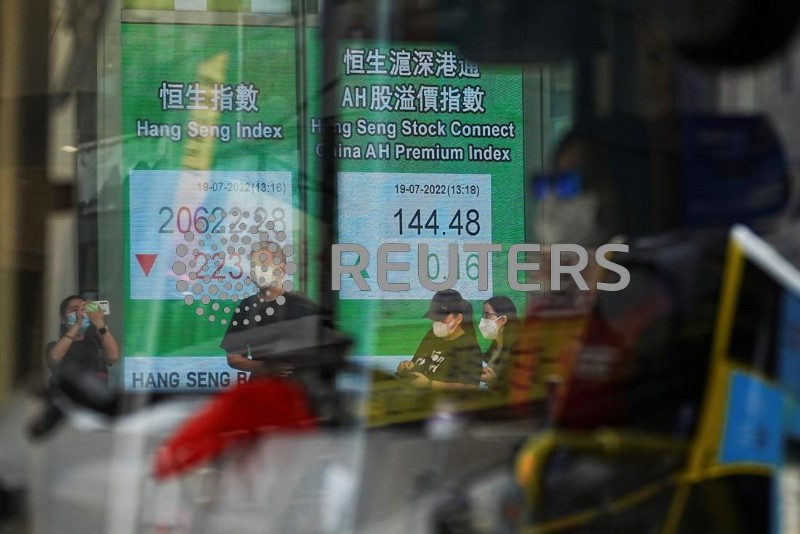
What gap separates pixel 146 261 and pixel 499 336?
0.76 m

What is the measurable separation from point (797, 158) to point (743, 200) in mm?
135

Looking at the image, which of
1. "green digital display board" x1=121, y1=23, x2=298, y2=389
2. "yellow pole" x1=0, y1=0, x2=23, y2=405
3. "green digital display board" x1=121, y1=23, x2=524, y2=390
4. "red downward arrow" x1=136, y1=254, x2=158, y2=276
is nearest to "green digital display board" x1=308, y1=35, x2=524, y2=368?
"green digital display board" x1=121, y1=23, x2=524, y2=390

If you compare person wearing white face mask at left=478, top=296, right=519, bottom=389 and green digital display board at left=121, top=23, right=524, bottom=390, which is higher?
green digital display board at left=121, top=23, right=524, bottom=390

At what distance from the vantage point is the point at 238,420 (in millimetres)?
2611

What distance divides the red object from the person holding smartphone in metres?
0.22

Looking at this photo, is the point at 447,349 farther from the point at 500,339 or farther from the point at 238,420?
the point at 238,420

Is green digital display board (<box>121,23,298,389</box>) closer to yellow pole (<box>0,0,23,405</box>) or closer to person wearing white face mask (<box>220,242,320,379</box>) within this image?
person wearing white face mask (<box>220,242,320,379</box>)

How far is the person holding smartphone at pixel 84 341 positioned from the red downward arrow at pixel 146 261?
0.13 meters

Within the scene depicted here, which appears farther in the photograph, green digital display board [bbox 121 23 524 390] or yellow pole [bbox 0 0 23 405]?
yellow pole [bbox 0 0 23 405]

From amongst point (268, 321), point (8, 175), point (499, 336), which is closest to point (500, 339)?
point (499, 336)

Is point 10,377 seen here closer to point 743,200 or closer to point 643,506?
point 643,506

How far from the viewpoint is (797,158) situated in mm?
2502

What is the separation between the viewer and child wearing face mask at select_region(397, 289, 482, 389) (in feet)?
8.48

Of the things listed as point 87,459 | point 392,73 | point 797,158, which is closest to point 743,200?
point 797,158
